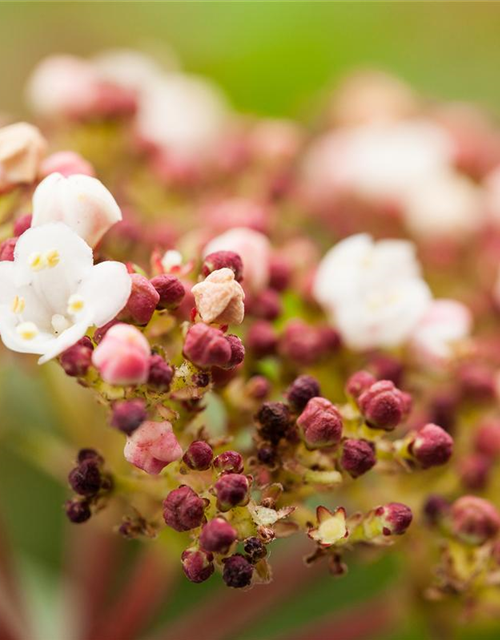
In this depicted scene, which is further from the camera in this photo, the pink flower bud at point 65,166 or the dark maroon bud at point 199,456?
the pink flower bud at point 65,166

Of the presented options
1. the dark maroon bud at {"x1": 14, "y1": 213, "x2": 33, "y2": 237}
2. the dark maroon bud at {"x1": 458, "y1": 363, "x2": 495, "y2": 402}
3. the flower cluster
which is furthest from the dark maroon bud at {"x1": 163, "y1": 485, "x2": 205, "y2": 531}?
the dark maroon bud at {"x1": 458, "y1": 363, "x2": 495, "y2": 402}

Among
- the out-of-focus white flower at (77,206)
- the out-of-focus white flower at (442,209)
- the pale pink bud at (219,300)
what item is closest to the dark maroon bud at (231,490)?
the pale pink bud at (219,300)

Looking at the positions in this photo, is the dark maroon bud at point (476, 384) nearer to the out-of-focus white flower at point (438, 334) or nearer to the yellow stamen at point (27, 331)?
the out-of-focus white flower at point (438, 334)

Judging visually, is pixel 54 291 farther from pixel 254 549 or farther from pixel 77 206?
pixel 254 549

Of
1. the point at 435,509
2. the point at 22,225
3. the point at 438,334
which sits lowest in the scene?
the point at 435,509

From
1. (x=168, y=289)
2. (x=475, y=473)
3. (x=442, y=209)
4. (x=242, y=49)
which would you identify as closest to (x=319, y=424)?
(x=168, y=289)

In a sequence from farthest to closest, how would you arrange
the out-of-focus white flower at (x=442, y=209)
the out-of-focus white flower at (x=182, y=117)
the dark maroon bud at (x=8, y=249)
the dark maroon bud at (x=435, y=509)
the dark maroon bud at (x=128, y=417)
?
the out-of-focus white flower at (x=182, y=117) < the out-of-focus white flower at (x=442, y=209) < the dark maroon bud at (x=435, y=509) < the dark maroon bud at (x=8, y=249) < the dark maroon bud at (x=128, y=417)
